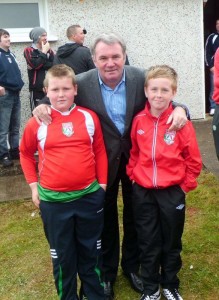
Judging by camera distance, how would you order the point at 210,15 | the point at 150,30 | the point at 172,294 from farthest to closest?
1. the point at 210,15
2. the point at 150,30
3. the point at 172,294

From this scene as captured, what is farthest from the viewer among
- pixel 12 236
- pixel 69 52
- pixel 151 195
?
pixel 69 52

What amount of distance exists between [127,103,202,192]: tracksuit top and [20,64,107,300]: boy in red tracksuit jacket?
26cm

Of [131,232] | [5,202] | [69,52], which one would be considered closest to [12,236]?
[5,202]

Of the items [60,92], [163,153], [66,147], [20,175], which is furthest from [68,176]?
[20,175]

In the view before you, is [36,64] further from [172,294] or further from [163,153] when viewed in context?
[172,294]

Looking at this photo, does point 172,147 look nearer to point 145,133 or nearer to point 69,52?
point 145,133

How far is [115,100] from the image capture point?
2.76m

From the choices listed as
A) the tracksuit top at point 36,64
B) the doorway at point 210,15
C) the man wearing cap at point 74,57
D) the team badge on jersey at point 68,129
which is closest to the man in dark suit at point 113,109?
the team badge on jersey at point 68,129

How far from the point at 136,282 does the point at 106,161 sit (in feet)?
3.50

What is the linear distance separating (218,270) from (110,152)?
1.42 m

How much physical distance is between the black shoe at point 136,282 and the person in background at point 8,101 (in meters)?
3.21

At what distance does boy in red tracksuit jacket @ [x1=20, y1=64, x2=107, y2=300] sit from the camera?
8.47 feet

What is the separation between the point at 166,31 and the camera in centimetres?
727

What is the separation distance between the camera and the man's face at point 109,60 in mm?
2557
